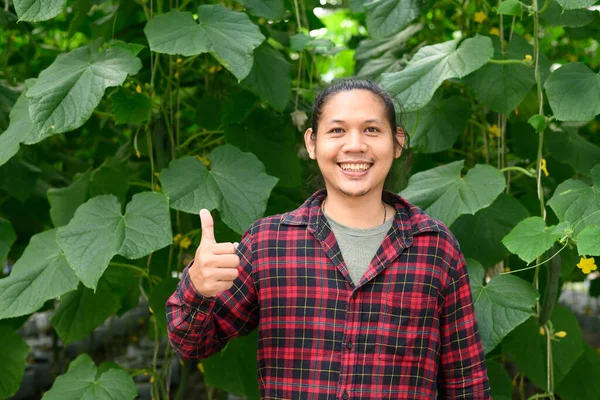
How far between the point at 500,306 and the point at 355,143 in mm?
722

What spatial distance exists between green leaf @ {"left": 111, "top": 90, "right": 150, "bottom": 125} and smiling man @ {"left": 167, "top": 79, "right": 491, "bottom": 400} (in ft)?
2.58

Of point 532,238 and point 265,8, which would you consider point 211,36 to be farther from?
point 532,238

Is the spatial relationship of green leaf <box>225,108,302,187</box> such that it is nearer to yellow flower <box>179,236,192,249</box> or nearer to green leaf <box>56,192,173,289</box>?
yellow flower <box>179,236,192,249</box>

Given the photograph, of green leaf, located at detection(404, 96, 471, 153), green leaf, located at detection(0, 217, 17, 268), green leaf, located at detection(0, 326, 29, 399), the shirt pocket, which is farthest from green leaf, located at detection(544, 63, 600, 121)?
green leaf, located at detection(0, 326, 29, 399)

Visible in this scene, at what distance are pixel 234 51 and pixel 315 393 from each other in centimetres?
91

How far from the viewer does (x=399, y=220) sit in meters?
1.62

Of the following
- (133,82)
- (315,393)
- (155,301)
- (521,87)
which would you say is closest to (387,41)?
(521,87)

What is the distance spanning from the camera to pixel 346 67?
210 inches

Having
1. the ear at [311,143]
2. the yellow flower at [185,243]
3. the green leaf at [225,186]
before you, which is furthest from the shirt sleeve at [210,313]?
the yellow flower at [185,243]

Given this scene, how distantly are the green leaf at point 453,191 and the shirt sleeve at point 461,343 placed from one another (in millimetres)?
A: 426

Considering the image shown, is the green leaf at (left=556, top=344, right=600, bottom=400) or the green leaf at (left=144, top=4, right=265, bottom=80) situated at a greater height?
the green leaf at (left=144, top=4, right=265, bottom=80)

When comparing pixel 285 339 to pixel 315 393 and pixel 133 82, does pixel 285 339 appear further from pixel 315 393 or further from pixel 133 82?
pixel 133 82

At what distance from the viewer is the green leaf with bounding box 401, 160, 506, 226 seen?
2082 millimetres

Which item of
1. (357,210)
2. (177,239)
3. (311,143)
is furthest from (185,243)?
(357,210)
